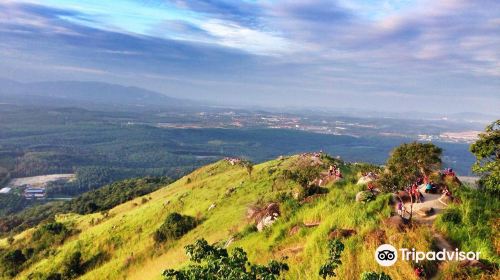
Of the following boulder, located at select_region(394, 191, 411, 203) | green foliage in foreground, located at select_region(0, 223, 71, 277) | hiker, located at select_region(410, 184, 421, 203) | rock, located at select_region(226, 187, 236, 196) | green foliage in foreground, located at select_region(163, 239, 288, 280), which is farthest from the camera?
green foliage in foreground, located at select_region(0, 223, 71, 277)

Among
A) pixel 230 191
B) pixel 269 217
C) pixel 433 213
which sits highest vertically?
pixel 433 213

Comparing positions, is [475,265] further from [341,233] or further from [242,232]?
[242,232]

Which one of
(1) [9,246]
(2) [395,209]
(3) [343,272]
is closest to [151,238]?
(2) [395,209]

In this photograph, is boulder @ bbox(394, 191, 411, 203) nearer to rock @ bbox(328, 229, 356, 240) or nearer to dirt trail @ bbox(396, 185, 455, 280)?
dirt trail @ bbox(396, 185, 455, 280)

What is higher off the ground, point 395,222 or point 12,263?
point 395,222

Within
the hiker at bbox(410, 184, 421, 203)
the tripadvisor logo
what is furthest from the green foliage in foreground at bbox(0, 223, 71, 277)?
the tripadvisor logo

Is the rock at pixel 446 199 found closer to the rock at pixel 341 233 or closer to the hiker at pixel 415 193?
the hiker at pixel 415 193

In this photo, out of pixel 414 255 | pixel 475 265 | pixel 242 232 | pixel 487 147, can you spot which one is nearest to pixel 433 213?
pixel 414 255
